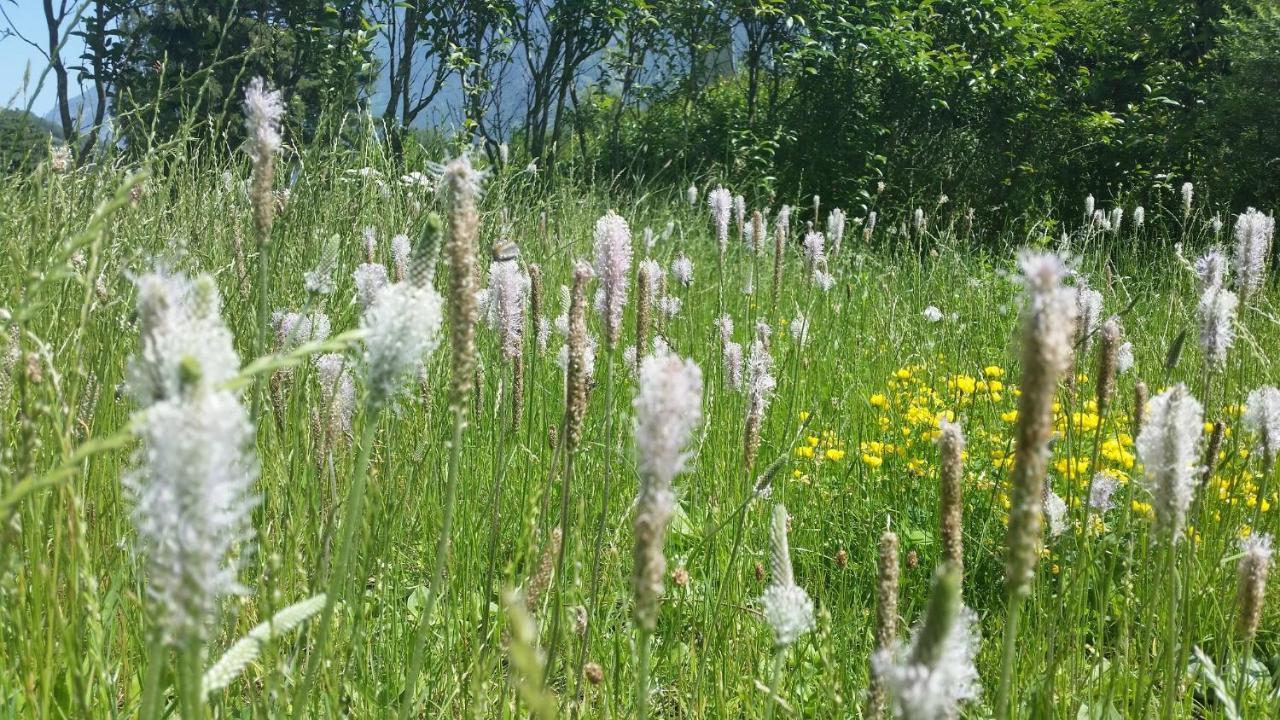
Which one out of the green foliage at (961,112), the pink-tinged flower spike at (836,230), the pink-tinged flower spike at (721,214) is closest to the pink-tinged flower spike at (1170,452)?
the pink-tinged flower spike at (721,214)

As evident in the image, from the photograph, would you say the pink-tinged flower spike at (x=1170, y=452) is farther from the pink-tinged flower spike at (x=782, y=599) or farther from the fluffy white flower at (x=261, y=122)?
the fluffy white flower at (x=261, y=122)

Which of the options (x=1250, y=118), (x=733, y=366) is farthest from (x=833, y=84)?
(x=733, y=366)

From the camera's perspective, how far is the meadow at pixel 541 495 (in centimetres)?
71

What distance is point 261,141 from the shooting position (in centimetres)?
118

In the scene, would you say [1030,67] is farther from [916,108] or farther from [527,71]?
[527,71]

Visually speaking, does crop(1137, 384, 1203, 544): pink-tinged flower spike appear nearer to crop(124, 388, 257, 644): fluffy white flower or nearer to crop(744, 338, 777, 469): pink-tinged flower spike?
crop(744, 338, 777, 469): pink-tinged flower spike

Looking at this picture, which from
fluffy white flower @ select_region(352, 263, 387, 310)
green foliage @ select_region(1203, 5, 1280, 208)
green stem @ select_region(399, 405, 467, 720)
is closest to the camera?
green stem @ select_region(399, 405, 467, 720)

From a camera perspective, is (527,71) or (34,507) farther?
(527,71)

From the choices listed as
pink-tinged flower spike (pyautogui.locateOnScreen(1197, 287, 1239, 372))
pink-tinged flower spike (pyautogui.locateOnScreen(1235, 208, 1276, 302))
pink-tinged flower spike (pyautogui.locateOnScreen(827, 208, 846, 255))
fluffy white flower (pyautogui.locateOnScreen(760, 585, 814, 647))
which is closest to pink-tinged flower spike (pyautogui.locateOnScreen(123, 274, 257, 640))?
fluffy white flower (pyautogui.locateOnScreen(760, 585, 814, 647))

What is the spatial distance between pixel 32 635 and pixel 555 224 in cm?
416

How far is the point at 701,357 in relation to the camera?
376cm

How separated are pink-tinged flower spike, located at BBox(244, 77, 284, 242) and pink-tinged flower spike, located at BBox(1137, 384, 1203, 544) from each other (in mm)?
1125

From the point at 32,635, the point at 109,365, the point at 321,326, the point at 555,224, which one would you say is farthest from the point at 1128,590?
the point at 555,224

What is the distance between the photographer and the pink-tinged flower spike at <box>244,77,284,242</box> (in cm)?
118
